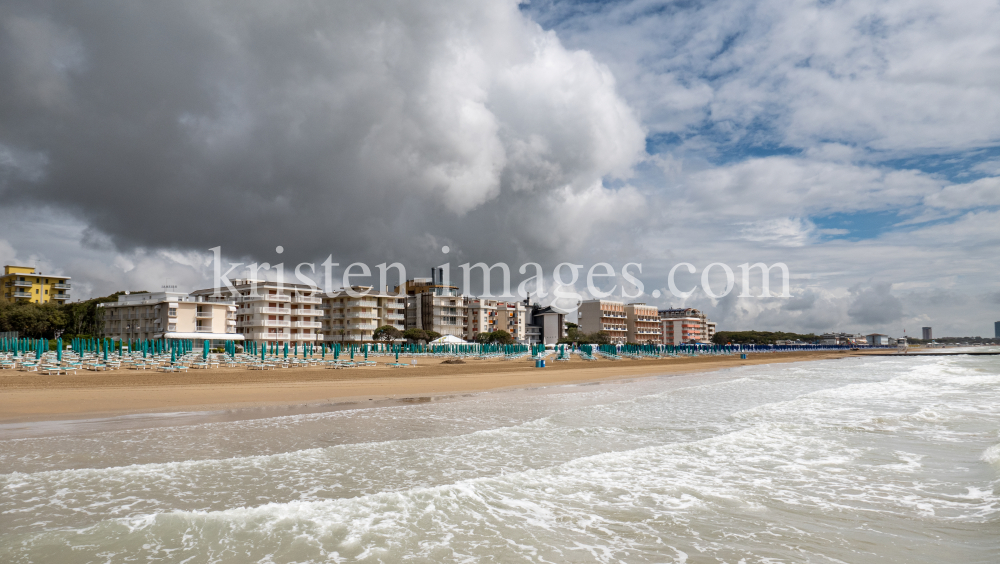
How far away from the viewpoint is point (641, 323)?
13312cm

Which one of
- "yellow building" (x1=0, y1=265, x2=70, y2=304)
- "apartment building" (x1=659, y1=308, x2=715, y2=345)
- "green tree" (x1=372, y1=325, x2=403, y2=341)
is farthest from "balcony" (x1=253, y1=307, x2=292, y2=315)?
"apartment building" (x1=659, y1=308, x2=715, y2=345)

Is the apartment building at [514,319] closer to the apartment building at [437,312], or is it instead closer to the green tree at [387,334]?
the apartment building at [437,312]

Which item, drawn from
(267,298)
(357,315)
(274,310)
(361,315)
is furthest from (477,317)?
(267,298)

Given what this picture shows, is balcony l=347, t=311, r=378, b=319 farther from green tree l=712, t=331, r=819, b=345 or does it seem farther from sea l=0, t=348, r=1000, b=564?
green tree l=712, t=331, r=819, b=345

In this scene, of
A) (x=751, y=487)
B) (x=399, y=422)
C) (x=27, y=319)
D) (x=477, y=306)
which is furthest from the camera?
(x=477, y=306)

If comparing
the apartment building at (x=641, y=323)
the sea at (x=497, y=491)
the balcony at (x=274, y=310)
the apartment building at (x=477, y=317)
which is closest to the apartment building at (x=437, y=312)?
the apartment building at (x=477, y=317)

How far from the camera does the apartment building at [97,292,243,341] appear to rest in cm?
6869

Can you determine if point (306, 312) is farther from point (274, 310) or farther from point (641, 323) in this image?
point (641, 323)

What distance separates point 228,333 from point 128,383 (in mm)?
55265

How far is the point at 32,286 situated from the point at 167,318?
137 feet

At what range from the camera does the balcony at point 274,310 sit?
74250 mm

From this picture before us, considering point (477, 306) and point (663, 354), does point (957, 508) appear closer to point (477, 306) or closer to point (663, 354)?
point (663, 354)

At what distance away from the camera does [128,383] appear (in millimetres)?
21531

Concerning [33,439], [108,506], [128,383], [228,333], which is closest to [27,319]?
[228,333]
